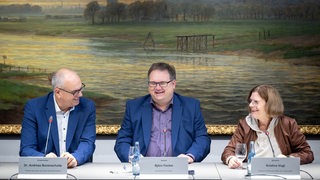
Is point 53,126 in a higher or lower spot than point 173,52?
lower

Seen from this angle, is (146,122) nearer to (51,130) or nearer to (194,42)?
(51,130)

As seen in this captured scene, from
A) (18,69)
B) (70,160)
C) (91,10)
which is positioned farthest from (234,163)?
(18,69)

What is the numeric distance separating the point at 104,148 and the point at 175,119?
1.37 m

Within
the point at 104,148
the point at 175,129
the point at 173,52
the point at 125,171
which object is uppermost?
the point at 173,52

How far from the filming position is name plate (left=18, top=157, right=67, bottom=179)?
12.1 ft

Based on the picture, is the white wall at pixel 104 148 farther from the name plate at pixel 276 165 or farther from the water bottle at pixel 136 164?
A: the name plate at pixel 276 165

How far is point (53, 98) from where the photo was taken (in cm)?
454

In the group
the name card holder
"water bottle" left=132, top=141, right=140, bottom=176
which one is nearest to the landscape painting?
"water bottle" left=132, top=141, right=140, bottom=176

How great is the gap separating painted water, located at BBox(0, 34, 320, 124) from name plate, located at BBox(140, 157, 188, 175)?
2.00 meters

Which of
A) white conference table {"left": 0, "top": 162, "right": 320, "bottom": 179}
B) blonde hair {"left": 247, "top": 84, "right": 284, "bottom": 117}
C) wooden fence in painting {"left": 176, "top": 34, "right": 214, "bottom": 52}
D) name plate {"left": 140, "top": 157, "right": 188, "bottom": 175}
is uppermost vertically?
wooden fence in painting {"left": 176, "top": 34, "right": 214, "bottom": 52}

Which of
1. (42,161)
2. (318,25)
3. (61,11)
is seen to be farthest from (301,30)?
(42,161)

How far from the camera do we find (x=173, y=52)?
5738mm

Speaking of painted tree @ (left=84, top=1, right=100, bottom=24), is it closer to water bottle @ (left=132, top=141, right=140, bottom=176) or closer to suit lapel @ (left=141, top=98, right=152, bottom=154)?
suit lapel @ (left=141, top=98, right=152, bottom=154)

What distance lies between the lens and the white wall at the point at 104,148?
18.8 feet
